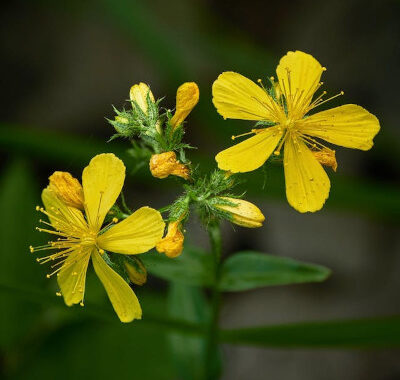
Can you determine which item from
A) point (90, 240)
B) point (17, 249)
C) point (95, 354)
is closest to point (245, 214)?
point (90, 240)

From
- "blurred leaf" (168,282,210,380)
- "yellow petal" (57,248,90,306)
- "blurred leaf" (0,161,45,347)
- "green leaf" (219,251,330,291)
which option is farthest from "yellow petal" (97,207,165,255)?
"blurred leaf" (0,161,45,347)

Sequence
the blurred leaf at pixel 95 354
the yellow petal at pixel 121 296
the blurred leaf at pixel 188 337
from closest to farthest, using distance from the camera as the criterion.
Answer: the yellow petal at pixel 121 296 → the blurred leaf at pixel 188 337 → the blurred leaf at pixel 95 354

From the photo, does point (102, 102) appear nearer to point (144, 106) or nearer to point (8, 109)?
point (8, 109)

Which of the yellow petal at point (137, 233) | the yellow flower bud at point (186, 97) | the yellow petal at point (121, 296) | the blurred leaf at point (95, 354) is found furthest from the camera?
the blurred leaf at point (95, 354)

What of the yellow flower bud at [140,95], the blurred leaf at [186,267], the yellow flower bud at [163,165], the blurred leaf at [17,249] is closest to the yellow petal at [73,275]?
the blurred leaf at [186,267]

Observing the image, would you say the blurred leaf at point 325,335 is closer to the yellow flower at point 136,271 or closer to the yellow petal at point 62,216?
the yellow flower at point 136,271

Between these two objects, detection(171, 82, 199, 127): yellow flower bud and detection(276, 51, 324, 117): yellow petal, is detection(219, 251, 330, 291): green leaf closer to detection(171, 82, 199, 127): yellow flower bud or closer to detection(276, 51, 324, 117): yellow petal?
detection(276, 51, 324, 117): yellow petal

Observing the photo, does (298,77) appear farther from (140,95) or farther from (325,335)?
(325,335)
